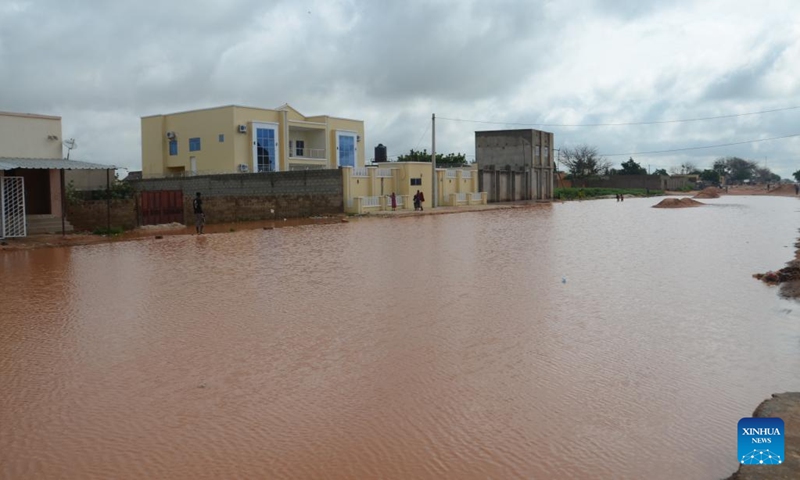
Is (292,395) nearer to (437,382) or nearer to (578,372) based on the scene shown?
(437,382)

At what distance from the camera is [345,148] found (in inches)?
2408

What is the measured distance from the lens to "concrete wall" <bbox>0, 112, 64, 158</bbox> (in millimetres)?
25266

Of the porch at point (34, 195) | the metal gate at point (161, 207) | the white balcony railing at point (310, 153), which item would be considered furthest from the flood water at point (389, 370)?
the white balcony railing at point (310, 153)

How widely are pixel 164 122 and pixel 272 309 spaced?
51.9 metres

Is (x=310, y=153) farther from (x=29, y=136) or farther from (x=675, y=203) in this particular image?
(x=29, y=136)

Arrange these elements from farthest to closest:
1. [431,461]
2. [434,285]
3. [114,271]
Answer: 1. [114,271]
2. [434,285]
3. [431,461]

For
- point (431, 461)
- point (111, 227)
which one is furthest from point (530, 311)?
point (111, 227)

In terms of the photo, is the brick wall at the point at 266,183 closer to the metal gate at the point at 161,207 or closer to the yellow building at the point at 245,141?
the yellow building at the point at 245,141

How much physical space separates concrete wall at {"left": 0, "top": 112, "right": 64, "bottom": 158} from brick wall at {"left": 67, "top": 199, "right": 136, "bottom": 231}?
3092 millimetres

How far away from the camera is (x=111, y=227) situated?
96.8 ft

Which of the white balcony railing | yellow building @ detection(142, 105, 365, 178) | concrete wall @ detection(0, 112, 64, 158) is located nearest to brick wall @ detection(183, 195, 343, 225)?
concrete wall @ detection(0, 112, 64, 158)

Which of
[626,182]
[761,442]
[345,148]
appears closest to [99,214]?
[761,442]

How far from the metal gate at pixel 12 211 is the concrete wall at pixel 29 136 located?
5.79 ft

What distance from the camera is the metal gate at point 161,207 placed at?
1243 inches
